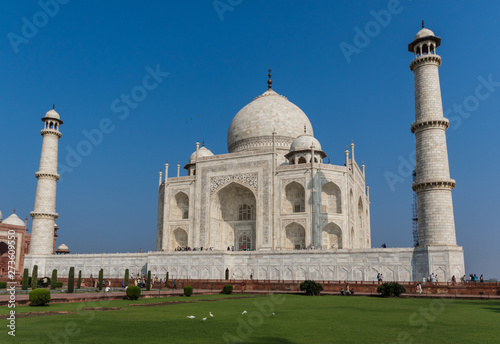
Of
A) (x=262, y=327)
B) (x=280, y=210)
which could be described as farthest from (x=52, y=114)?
(x=262, y=327)

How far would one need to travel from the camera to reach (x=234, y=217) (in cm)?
3241

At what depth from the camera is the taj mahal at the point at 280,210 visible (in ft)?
70.6

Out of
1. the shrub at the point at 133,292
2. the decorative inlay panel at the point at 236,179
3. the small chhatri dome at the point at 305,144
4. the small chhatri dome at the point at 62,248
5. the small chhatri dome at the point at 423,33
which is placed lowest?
the shrub at the point at 133,292

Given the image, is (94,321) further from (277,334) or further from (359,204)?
(359,204)

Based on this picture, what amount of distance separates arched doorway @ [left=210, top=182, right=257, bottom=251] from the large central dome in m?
4.98

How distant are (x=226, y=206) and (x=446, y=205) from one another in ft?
52.5

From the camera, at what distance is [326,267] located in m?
23.7

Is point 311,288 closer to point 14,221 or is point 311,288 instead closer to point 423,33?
point 423,33

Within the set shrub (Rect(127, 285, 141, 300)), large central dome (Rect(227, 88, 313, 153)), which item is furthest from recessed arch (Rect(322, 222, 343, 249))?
shrub (Rect(127, 285, 141, 300))

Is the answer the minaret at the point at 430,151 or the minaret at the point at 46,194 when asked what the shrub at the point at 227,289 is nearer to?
the minaret at the point at 430,151

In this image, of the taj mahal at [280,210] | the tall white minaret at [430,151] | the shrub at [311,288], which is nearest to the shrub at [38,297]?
the shrub at [311,288]

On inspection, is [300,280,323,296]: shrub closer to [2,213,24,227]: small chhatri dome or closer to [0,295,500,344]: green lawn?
[0,295,500,344]: green lawn

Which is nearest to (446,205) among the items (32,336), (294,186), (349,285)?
(349,285)

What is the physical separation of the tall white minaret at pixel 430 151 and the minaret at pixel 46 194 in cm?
2443
